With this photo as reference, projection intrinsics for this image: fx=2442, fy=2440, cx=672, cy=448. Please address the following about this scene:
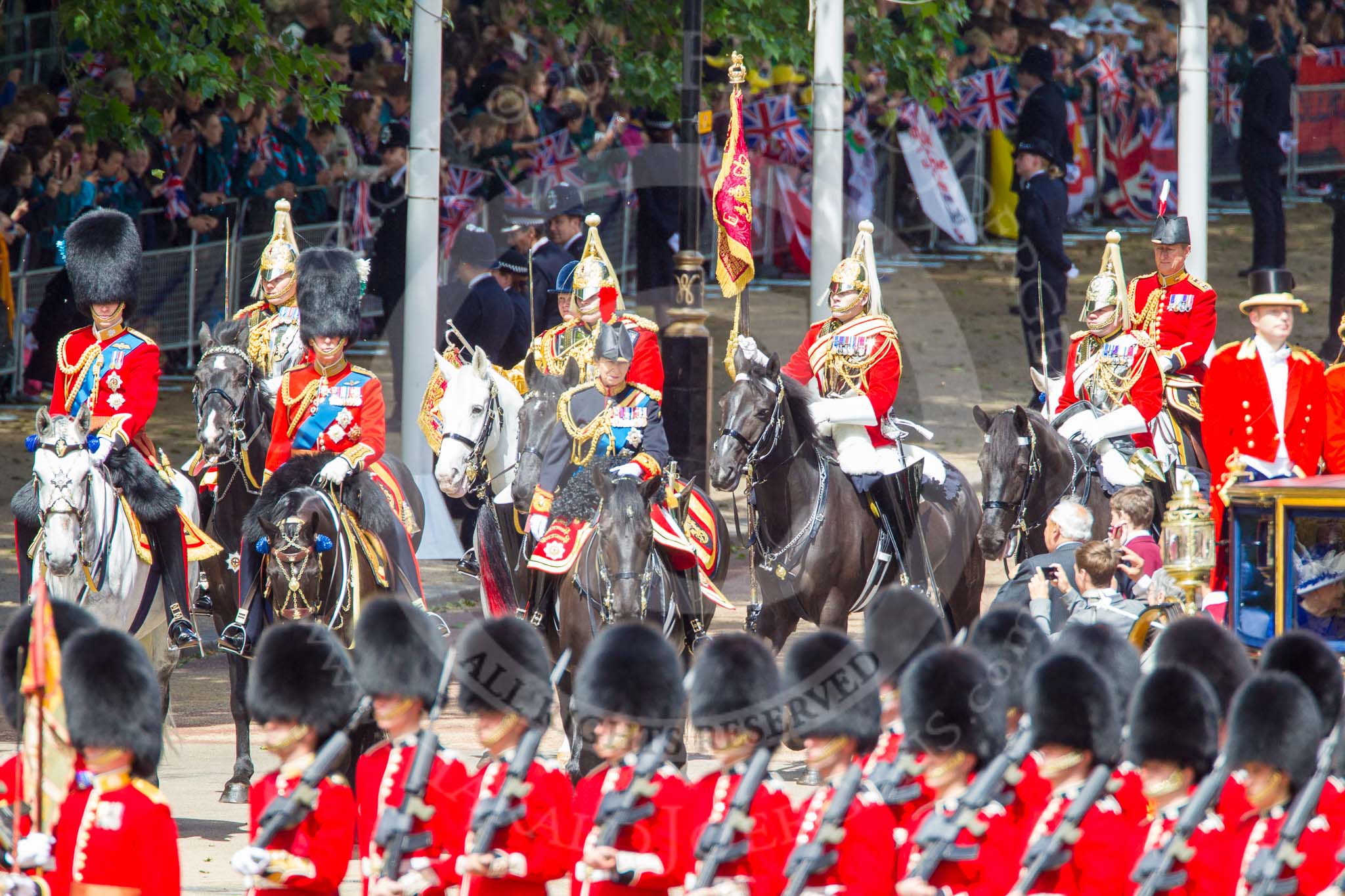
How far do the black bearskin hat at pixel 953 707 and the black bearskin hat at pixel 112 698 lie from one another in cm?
217

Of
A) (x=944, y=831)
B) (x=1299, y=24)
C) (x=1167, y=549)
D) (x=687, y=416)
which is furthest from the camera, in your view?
(x=1299, y=24)

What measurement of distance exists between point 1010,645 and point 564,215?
7.47 meters

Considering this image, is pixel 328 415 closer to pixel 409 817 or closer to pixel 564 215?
pixel 409 817

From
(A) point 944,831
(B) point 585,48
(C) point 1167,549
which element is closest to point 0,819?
(A) point 944,831

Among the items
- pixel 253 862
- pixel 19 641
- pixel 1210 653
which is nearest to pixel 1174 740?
pixel 1210 653

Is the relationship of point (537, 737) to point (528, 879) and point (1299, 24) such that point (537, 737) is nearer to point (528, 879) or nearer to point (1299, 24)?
point (528, 879)

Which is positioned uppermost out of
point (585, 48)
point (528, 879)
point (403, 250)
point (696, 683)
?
point (585, 48)

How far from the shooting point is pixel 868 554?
38.2 feet

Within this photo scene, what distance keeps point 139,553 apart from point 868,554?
3.49 m

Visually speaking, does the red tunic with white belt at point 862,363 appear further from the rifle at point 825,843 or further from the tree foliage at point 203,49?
the rifle at point 825,843

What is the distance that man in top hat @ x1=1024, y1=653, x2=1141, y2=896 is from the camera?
6.68 metres

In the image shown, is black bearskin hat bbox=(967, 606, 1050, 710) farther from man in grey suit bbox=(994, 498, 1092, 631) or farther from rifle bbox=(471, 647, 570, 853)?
rifle bbox=(471, 647, 570, 853)

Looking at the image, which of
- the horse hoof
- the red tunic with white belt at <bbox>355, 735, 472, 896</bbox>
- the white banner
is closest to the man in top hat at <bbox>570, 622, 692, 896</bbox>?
the red tunic with white belt at <bbox>355, 735, 472, 896</bbox>

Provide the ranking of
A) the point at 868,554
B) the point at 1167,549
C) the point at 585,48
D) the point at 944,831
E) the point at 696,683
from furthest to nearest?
the point at 585,48
the point at 868,554
the point at 1167,549
the point at 696,683
the point at 944,831
